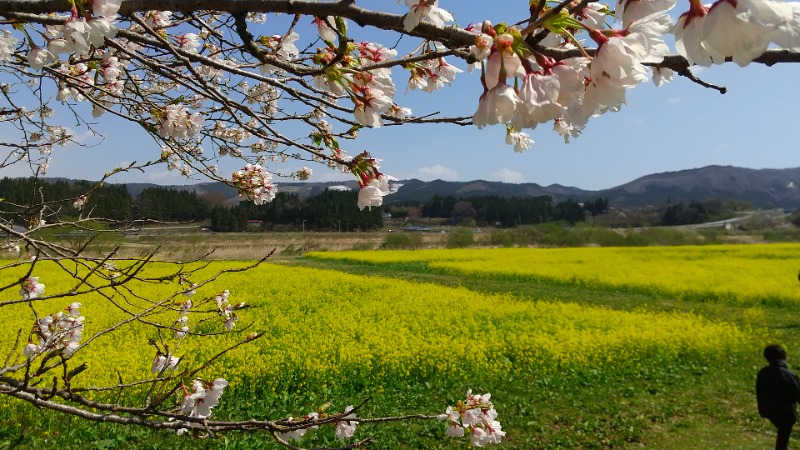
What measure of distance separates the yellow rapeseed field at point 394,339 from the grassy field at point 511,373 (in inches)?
1.3

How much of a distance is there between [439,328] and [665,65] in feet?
28.0

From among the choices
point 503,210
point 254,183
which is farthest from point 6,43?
point 503,210

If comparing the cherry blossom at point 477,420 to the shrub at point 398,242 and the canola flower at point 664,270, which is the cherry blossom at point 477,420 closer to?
the canola flower at point 664,270

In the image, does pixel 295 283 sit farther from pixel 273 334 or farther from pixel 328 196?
pixel 328 196

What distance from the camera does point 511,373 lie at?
23.7 feet

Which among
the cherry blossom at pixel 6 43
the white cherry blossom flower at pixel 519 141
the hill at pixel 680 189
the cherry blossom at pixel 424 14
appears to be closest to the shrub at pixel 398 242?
the white cherry blossom flower at pixel 519 141

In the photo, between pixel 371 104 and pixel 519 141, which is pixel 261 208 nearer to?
pixel 519 141

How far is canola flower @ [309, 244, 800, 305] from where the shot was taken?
1333 centimetres

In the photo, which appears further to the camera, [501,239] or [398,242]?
[501,239]

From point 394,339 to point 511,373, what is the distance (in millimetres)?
1963

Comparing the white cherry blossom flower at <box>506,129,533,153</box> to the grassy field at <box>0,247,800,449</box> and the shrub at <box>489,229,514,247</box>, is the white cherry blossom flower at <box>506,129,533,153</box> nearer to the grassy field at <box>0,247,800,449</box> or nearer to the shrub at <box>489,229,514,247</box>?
the grassy field at <box>0,247,800,449</box>

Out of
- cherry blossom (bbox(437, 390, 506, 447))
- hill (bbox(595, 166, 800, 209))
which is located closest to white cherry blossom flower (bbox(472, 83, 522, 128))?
cherry blossom (bbox(437, 390, 506, 447))

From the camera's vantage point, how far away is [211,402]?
171cm

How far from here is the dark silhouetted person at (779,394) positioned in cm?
430
